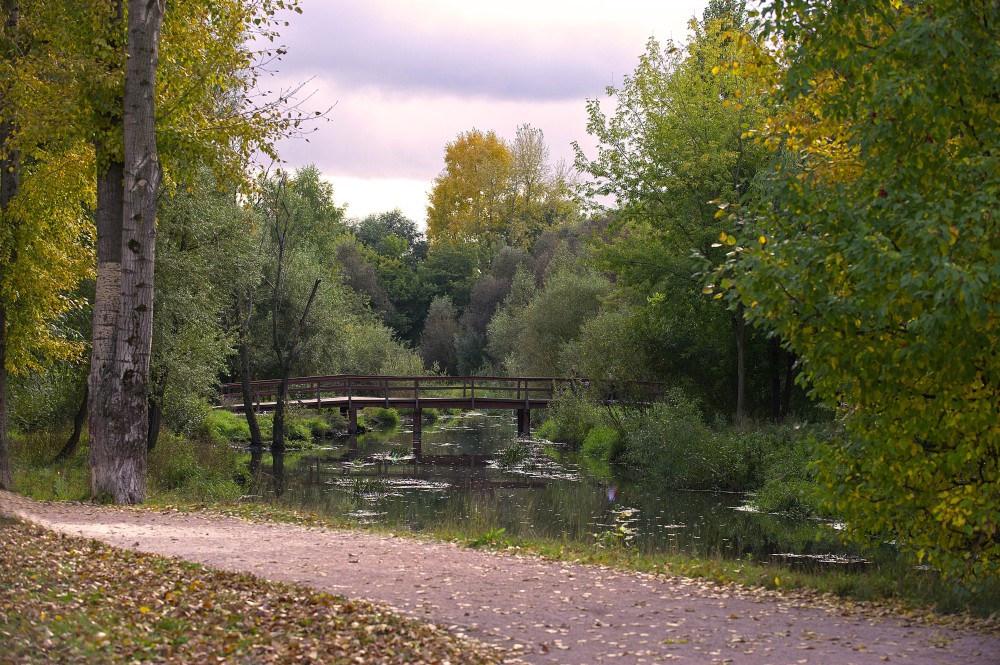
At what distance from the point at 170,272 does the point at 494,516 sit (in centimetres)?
820

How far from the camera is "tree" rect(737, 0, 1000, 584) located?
250 inches

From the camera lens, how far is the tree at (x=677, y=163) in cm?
2314

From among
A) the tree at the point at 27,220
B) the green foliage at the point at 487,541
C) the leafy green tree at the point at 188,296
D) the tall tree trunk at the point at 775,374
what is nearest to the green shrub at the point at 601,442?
the tall tree trunk at the point at 775,374

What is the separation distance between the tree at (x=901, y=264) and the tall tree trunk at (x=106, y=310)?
831cm

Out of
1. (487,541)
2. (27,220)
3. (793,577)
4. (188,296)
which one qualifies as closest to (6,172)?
(27,220)

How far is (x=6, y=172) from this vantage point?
13.9 m

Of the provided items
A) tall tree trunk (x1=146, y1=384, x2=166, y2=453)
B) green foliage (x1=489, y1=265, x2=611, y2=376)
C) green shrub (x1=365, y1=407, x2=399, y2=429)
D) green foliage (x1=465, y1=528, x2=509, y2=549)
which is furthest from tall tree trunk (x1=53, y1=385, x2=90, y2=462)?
green shrub (x1=365, y1=407, x2=399, y2=429)

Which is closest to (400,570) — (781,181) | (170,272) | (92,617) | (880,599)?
(92,617)

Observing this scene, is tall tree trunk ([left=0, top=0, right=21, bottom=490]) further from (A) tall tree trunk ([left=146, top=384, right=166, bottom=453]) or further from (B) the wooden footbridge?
(B) the wooden footbridge

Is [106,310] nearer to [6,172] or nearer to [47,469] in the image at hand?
[6,172]

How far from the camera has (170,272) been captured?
1859 cm

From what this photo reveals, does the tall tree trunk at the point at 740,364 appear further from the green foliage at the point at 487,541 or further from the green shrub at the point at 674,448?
the green foliage at the point at 487,541

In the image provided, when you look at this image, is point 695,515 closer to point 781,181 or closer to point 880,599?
point 880,599

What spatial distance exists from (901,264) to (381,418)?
35168 millimetres
